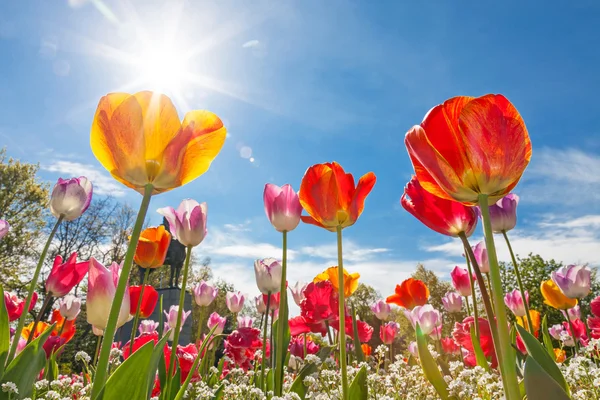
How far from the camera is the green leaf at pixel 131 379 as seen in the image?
2.76 feet

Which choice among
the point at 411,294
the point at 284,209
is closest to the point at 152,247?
the point at 284,209

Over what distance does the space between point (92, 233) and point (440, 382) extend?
25.3 meters

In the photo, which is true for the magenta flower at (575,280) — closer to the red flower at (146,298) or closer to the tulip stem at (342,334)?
the tulip stem at (342,334)

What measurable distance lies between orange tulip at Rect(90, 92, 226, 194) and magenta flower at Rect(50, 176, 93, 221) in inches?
43.5

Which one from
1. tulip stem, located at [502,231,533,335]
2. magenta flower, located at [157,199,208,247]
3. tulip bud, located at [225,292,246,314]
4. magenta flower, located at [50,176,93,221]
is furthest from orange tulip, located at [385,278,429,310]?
magenta flower, located at [50,176,93,221]

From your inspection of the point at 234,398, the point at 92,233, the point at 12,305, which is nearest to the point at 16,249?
the point at 92,233

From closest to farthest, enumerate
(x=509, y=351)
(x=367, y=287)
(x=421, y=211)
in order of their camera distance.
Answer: (x=509, y=351) → (x=421, y=211) → (x=367, y=287)

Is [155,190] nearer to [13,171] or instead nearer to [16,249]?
[16,249]

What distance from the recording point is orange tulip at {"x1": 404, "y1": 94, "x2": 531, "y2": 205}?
785 millimetres

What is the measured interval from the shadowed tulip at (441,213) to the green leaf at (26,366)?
58.9 inches

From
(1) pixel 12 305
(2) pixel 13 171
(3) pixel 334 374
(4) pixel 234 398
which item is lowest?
(4) pixel 234 398

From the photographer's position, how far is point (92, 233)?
74.8 feet

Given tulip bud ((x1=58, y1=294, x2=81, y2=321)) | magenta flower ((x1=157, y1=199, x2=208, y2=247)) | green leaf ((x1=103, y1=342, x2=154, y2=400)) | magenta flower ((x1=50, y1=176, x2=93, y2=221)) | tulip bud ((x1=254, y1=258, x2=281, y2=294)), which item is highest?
magenta flower ((x1=50, y1=176, x2=93, y2=221))

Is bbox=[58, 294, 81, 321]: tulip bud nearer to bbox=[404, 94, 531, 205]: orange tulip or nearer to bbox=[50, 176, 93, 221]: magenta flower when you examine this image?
bbox=[50, 176, 93, 221]: magenta flower
